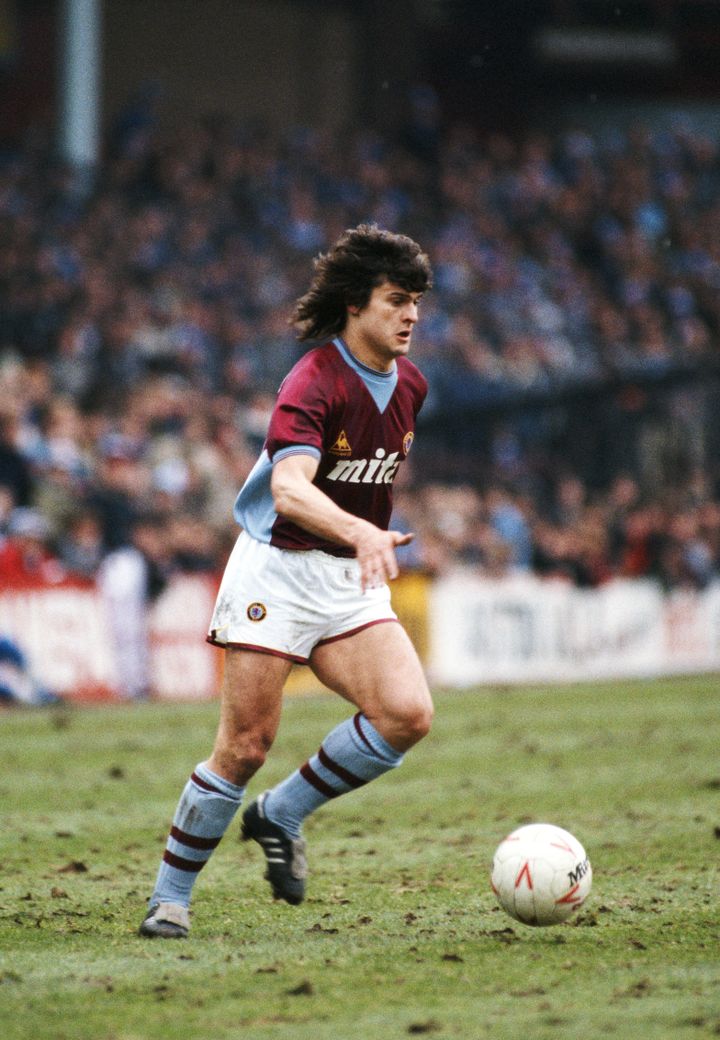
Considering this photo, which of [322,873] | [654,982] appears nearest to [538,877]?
[654,982]

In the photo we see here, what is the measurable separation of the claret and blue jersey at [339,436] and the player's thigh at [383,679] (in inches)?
13.4

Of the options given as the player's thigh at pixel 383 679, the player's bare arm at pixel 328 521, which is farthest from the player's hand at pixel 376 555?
the player's thigh at pixel 383 679

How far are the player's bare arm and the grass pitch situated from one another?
1270mm

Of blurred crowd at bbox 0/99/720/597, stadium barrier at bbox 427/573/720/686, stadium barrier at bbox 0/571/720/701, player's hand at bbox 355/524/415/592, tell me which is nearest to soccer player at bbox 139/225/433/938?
player's hand at bbox 355/524/415/592

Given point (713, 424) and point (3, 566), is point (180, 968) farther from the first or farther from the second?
point (713, 424)

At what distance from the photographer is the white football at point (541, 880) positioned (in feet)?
19.1

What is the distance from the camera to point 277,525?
5.99m

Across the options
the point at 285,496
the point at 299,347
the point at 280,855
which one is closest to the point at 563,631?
the point at 299,347

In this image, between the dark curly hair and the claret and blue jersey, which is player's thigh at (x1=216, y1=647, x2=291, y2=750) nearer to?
the claret and blue jersey

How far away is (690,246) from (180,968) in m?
24.7

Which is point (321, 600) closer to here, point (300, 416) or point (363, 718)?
point (363, 718)

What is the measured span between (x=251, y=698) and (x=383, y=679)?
476 mm

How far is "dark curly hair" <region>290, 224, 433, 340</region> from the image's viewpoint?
238 inches

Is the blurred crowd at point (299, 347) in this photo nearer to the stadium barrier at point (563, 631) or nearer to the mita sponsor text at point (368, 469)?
the stadium barrier at point (563, 631)
